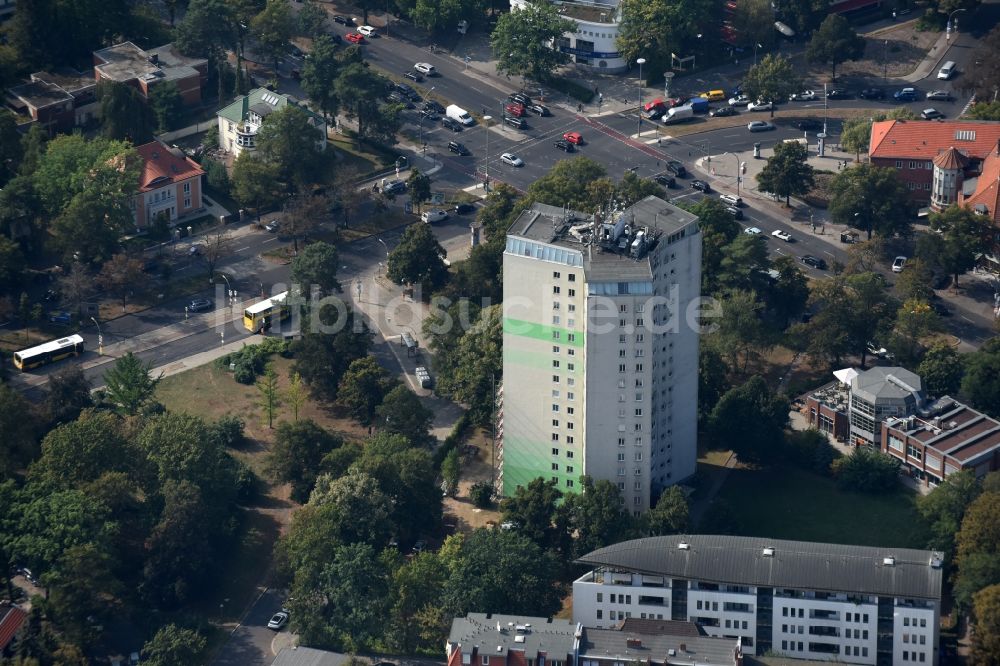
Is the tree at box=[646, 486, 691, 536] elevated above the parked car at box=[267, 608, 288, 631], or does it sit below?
above

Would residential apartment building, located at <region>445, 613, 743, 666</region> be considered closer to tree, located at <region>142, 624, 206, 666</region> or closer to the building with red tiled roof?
tree, located at <region>142, 624, 206, 666</region>

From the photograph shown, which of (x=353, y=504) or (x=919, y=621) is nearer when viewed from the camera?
(x=919, y=621)

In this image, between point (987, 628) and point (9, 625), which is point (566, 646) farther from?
point (9, 625)

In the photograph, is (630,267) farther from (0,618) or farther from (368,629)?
(0,618)

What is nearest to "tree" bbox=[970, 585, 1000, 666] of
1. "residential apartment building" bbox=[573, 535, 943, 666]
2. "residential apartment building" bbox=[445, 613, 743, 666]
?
"residential apartment building" bbox=[573, 535, 943, 666]

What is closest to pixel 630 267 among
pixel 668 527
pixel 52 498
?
pixel 668 527

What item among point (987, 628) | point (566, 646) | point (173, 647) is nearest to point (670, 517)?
point (566, 646)

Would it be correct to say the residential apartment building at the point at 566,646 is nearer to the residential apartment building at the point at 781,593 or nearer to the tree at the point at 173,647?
the residential apartment building at the point at 781,593
